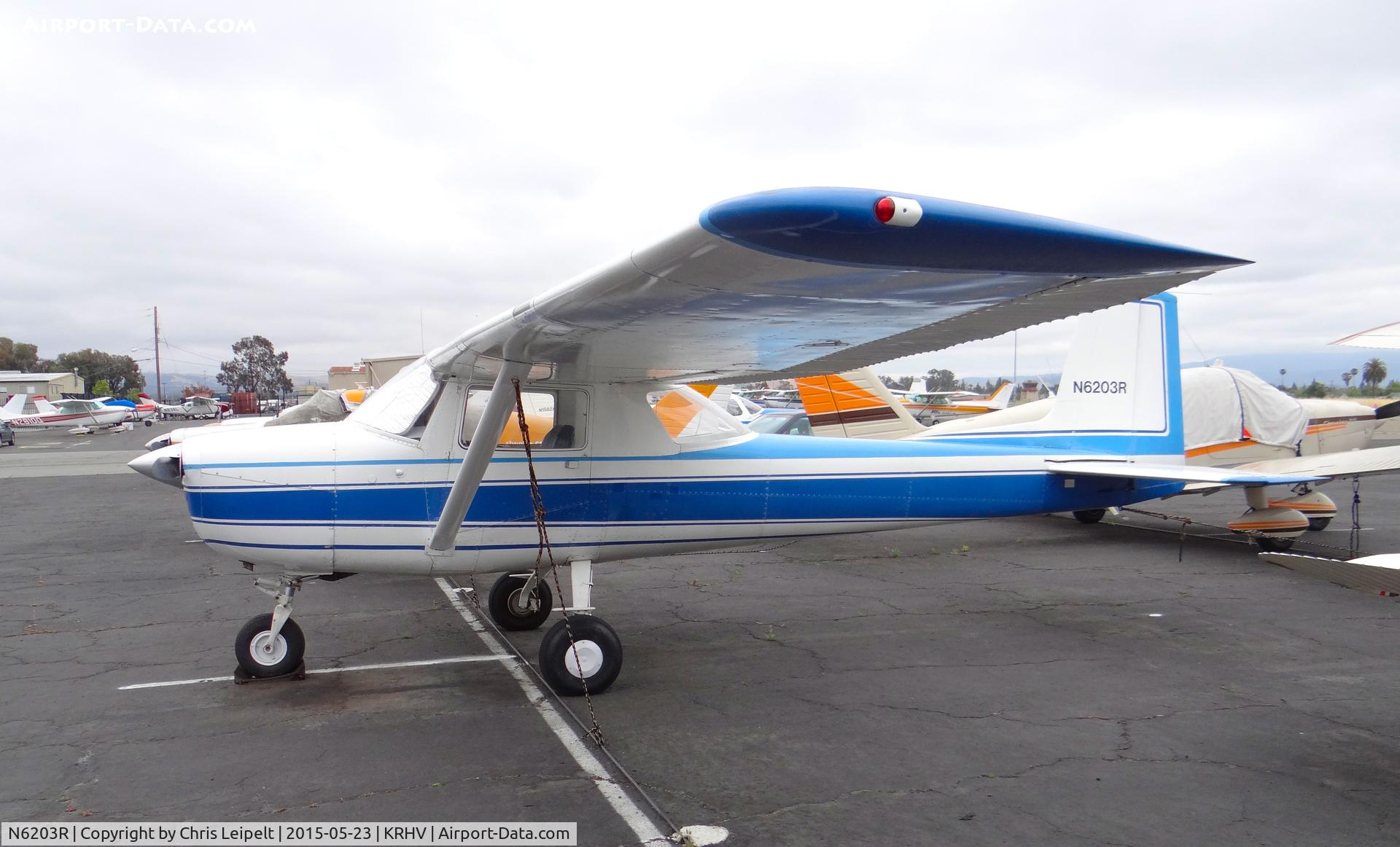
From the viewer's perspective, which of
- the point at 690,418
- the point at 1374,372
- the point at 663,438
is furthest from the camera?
the point at 1374,372

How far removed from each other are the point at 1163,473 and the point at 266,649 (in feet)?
24.5

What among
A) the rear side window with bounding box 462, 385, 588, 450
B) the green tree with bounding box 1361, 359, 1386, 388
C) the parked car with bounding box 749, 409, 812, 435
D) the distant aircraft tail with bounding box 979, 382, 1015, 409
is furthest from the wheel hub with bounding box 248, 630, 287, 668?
the green tree with bounding box 1361, 359, 1386, 388

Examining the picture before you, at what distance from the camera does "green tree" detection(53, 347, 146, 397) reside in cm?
10344

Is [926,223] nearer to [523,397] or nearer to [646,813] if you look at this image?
[646,813]

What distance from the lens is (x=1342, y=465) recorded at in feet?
25.8

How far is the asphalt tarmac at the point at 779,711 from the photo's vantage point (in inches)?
136

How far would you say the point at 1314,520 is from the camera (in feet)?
35.3

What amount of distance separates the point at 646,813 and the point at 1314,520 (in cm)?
1104

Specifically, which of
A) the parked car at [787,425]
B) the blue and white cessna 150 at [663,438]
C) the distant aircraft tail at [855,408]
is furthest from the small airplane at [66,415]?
the blue and white cessna 150 at [663,438]

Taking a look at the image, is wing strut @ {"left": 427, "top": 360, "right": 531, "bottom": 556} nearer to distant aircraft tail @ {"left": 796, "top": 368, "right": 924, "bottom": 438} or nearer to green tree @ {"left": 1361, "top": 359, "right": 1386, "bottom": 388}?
distant aircraft tail @ {"left": 796, "top": 368, "right": 924, "bottom": 438}

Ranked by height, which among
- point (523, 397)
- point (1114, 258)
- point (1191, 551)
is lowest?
point (1191, 551)

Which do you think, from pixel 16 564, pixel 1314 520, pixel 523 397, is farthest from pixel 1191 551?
pixel 16 564

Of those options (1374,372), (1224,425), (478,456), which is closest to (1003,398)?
(1224,425)

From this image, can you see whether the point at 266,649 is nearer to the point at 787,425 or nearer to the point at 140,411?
the point at 787,425
